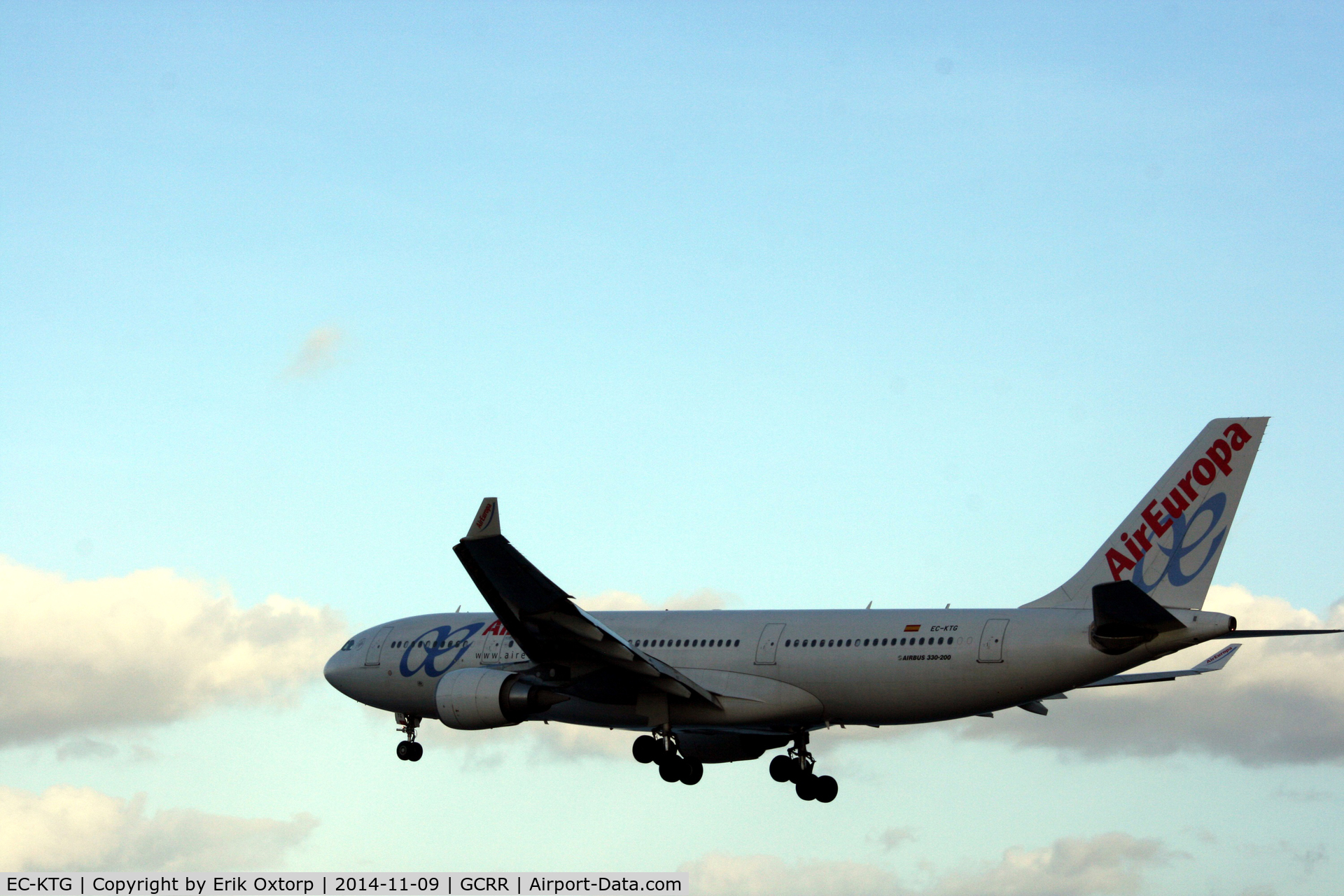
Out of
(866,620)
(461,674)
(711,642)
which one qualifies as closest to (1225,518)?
(866,620)

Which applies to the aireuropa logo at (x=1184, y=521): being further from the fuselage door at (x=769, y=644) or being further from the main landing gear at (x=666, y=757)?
the main landing gear at (x=666, y=757)

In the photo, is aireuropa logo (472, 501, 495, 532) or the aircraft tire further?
the aircraft tire

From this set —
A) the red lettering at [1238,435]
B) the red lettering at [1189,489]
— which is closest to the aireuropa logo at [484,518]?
the red lettering at [1189,489]

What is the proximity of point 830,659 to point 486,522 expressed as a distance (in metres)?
8.86

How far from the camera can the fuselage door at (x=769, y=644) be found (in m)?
35.8

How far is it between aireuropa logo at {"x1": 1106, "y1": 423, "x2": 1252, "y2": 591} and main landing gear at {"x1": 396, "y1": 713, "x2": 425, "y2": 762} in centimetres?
1837

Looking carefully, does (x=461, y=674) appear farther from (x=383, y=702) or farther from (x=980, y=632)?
(x=980, y=632)

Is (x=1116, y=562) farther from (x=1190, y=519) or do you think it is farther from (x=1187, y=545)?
(x=1190, y=519)

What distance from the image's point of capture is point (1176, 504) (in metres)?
32.8

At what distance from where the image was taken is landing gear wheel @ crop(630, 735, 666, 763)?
121 feet

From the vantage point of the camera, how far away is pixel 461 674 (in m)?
35.9

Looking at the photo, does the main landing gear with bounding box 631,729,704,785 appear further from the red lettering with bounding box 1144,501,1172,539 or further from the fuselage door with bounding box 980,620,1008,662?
the red lettering with bounding box 1144,501,1172,539

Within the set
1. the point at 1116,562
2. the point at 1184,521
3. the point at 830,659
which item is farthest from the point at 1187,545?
the point at 830,659

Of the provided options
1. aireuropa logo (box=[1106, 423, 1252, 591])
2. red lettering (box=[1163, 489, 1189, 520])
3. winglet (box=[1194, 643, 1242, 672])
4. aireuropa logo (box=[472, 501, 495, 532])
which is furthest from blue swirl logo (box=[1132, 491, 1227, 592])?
aireuropa logo (box=[472, 501, 495, 532])
